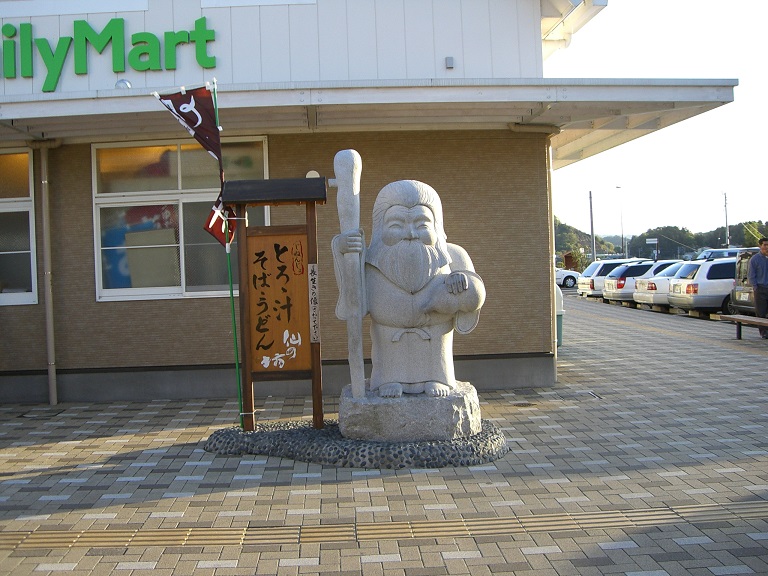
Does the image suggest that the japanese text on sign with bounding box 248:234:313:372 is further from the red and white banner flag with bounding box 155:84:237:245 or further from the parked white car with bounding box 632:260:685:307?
the parked white car with bounding box 632:260:685:307

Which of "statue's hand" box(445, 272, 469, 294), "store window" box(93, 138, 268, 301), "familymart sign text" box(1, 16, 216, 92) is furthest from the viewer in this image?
"store window" box(93, 138, 268, 301)

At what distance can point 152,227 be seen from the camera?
444 inches

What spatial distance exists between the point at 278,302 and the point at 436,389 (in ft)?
6.13

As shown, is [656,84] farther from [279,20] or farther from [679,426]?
[279,20]

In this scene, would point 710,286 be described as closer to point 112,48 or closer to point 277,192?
point 112,48

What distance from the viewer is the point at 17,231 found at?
11.3 meters

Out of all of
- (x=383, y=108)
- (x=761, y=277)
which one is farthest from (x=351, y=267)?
(x=761, y=277)

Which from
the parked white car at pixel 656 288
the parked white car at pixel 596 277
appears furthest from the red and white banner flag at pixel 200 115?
the parked white car at pixel 596 277

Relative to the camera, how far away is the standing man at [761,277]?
53.5ft

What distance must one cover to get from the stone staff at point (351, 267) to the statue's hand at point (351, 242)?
2cm

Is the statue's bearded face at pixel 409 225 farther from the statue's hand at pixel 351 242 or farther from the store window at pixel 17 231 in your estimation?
the store window at pixel 17 231

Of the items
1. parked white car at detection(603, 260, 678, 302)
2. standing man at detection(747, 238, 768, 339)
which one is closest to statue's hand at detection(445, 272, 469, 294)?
standing man at detection(747, 238, 768, 339)

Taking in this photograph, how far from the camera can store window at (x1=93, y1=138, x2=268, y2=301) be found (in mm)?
11180

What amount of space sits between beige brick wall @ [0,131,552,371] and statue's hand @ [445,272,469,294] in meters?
3.61
